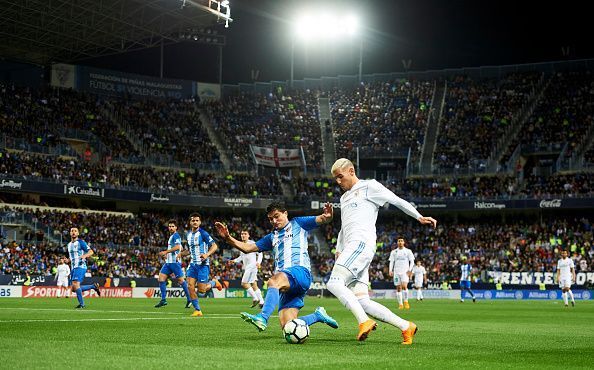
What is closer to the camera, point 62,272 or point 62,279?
point 62,279

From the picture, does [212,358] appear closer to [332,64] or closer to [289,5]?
[289,5]

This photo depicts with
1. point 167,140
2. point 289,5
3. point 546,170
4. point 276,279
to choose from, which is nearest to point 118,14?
point 167,140

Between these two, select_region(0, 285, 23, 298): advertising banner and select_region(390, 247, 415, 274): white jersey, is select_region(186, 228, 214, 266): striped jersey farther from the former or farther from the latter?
select_region(0, 285, 23, 298): advertising banner

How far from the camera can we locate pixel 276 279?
11836 mm

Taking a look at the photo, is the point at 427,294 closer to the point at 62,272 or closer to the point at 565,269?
the point at 565,269

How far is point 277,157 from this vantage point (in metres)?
68.7

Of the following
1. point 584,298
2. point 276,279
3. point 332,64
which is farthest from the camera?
point 332,64

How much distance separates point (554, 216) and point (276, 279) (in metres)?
54.8

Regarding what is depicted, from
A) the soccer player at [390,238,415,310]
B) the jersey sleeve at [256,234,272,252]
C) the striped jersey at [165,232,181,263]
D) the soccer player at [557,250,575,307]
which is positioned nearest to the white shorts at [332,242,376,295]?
the jersey sleeve at [256,234,272,252]

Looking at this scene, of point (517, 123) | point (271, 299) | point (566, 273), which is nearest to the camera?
point (271, 299)

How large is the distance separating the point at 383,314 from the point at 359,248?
0.99m

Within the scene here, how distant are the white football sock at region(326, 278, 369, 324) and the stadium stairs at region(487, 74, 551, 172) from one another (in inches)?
2141

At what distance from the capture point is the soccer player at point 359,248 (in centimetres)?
1091

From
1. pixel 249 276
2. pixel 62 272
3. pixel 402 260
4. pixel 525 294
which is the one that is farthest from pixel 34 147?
pixel 525 294
